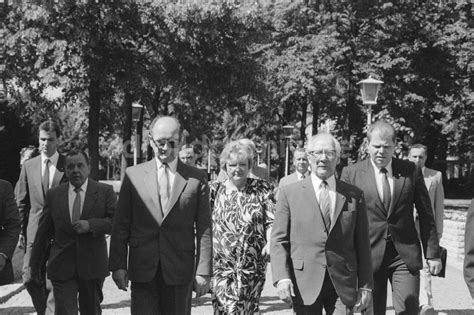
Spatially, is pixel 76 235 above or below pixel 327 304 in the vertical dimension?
above

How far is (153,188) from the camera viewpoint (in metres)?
5.77

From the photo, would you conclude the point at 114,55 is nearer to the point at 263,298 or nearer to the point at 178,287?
the point at 263,298

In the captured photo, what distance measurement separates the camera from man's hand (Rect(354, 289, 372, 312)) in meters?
5.59

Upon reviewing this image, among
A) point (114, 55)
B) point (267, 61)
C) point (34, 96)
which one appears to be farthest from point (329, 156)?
point (267, 61)

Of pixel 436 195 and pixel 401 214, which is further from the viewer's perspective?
pixel 436 195

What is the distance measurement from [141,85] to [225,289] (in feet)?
60.9

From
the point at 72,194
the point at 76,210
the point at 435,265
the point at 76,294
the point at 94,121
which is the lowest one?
the point at 76,294

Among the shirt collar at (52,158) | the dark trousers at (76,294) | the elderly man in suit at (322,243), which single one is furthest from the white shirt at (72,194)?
the elderly man in suit at (322,243)

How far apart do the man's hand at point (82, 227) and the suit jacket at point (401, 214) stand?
234 cm

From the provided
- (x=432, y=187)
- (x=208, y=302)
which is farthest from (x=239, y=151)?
(x=208, y=302)

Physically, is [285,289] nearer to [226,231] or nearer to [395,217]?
[395,217]

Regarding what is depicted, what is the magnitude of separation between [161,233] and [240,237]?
1616 millimetres

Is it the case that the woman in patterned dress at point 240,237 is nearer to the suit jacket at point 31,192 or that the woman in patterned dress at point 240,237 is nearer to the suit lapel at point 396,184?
the suit lapel at point 396,184

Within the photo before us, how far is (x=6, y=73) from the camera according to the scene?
23969 millimetres
